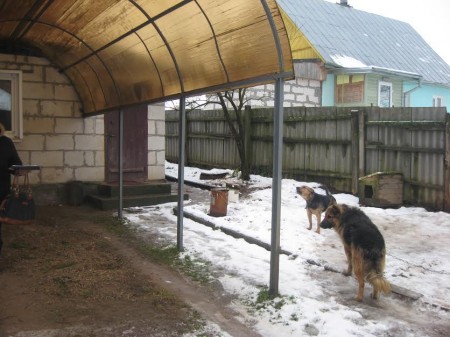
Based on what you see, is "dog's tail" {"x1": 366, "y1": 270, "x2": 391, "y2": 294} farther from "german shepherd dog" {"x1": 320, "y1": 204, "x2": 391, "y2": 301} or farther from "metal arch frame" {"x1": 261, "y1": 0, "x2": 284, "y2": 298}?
"metal arch frame" {"x1": 261, "y1": 0, "x2": 284, "y2": 298}

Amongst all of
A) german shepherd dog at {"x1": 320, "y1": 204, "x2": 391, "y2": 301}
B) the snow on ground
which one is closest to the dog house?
the snow on ground

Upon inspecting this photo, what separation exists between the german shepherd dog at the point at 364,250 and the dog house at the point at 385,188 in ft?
14.1

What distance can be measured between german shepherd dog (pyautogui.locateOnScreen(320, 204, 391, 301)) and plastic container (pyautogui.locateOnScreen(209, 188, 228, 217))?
3.62 metres

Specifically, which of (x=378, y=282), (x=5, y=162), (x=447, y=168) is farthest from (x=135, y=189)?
(x=378, y=282)

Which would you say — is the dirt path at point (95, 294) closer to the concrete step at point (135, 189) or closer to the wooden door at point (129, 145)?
the concrete step at point (135, 189)

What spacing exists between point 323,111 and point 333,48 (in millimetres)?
11531

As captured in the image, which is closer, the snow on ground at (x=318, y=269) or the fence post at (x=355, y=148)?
the snow on ground at (x=318, y=269)

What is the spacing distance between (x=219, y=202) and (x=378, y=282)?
174 inches

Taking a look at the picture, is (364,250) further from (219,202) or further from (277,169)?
(219,202)

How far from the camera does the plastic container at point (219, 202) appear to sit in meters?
8.29

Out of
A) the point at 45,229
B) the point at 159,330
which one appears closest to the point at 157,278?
the point at 159,330

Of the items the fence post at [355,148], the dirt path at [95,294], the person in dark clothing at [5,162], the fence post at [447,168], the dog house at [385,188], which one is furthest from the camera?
the fence post at [355,148]

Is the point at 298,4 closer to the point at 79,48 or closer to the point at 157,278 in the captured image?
the point at 79,48

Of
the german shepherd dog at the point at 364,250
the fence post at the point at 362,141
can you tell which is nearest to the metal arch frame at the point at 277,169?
the german shepherd dog at the point at 364,250
